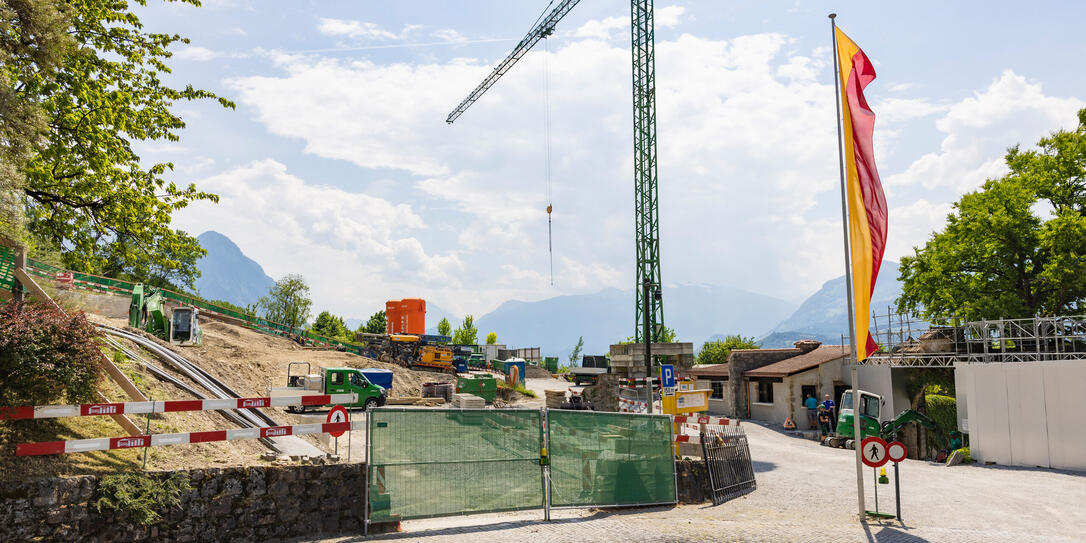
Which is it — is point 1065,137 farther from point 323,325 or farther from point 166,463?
point 323,325

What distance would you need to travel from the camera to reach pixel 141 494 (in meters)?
8.31

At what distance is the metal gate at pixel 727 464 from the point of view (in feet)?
45.6

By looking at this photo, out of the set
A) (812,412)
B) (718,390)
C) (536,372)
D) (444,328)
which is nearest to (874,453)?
(812,412)

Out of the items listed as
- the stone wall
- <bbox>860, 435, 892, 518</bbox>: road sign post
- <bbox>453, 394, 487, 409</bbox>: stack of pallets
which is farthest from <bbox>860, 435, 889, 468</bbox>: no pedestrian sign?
<bbox>453, 394, 487, 409</bbox>: stack of pallets

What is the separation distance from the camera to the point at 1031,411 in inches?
785

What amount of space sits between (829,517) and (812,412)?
19182 mm

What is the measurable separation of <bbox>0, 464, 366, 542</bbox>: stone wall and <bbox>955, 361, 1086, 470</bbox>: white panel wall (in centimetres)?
2035

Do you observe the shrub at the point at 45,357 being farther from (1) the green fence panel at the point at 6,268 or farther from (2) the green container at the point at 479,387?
(2) the green container at the point at 479,387

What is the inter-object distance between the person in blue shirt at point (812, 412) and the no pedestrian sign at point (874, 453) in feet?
62.0

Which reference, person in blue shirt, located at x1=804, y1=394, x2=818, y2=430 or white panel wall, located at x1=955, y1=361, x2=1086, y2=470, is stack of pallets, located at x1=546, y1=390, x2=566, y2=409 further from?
white panel wall, located at x1=955, y1=361, x2=1086, y2=470

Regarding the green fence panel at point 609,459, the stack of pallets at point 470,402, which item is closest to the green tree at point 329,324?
the stack of pallets at point 470,402

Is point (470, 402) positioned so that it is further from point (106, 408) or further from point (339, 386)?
point (106, 408)

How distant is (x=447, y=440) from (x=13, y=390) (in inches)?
227

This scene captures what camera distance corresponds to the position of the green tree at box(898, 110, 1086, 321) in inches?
1179
